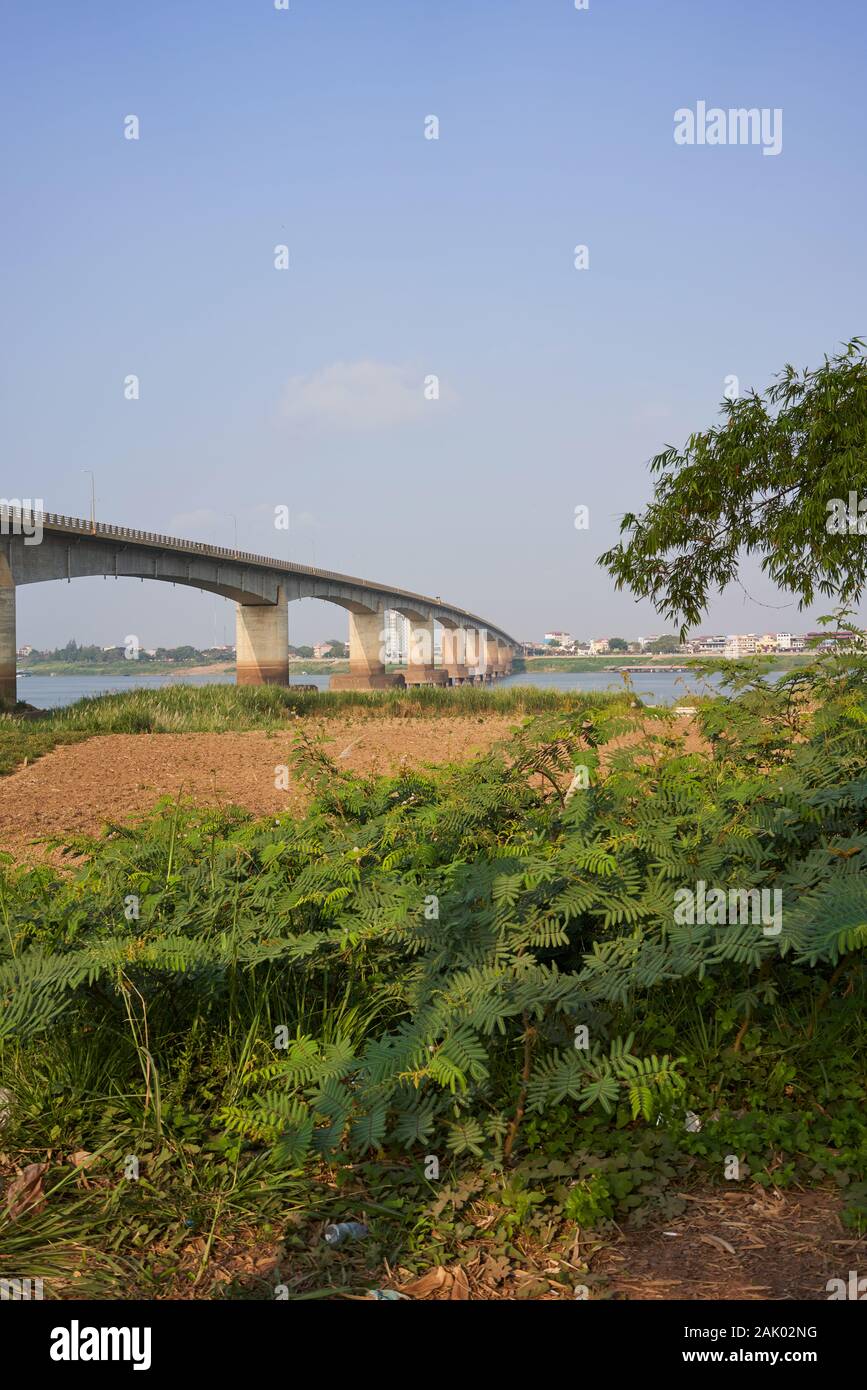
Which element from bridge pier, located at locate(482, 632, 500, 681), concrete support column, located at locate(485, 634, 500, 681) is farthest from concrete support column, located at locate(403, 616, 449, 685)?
concrete support column, located at locate(485, 634, 500, 681)

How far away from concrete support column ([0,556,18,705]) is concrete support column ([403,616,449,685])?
55673 millimetres

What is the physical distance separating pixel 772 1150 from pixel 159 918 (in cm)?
286

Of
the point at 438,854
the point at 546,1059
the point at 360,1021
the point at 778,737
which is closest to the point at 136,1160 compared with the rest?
the point at 360,1021

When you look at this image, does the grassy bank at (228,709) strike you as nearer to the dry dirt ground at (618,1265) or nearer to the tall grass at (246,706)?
the tall grass at (246,706)

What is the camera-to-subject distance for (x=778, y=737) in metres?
5.61

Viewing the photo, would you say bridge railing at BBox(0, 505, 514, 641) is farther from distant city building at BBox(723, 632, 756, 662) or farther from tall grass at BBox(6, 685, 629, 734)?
distant city building at BBox(723, 632, 756, 662)

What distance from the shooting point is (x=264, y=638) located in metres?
66.4

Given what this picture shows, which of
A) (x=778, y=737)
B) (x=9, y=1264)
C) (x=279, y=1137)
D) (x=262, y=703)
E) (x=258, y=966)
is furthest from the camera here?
(x=262, y=703)

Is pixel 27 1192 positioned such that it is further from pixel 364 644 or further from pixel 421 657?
pixel 421 657

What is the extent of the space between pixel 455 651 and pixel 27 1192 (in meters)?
108

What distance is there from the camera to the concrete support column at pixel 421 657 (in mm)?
95562

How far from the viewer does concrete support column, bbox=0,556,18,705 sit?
38.8 meters

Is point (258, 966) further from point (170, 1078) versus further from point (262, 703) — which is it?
point (262, 703)

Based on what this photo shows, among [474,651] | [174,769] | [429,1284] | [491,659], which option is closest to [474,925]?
[429,1284]
